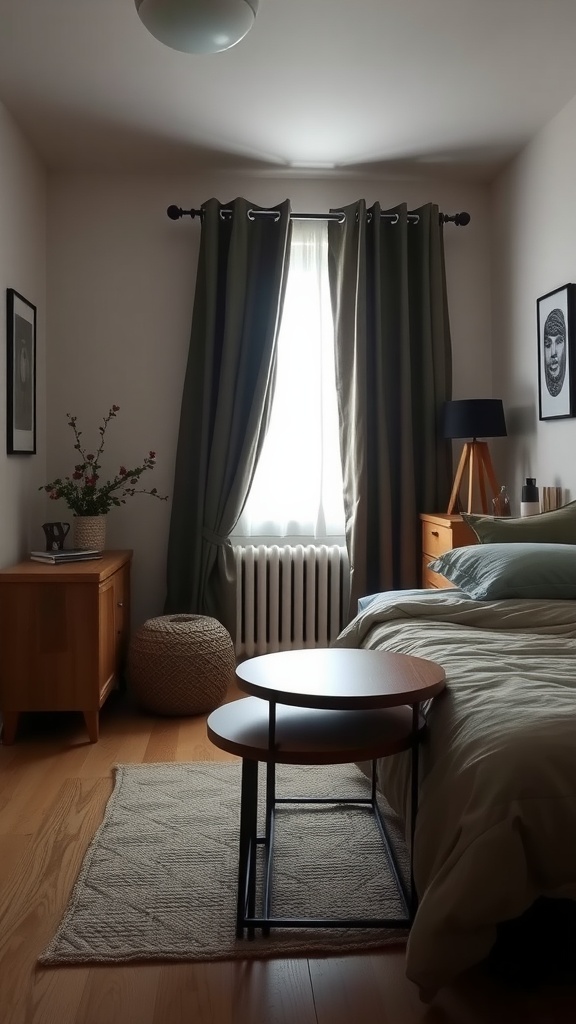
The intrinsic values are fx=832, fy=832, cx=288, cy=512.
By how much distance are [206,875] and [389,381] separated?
110 inches

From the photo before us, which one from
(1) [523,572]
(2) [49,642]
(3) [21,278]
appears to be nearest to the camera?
(1) [523,572]

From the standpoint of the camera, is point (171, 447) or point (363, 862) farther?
point (171, 447)

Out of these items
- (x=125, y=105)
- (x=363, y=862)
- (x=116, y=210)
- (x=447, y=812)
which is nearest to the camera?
(x=447, y=812)

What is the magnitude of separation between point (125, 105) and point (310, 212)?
46.4 inches

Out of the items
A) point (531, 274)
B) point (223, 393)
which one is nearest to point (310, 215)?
point (223, 393)

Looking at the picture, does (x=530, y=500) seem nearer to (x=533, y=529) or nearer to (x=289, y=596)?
(x=533, y=529)

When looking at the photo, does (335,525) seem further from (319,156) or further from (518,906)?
(518,906)

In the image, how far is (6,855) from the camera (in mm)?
2318

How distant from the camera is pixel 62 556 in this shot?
3.59 metres

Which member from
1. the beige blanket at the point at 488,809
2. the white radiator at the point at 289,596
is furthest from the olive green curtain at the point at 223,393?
the beige blanket at the point at 488,809

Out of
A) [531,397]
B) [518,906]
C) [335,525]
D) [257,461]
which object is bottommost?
[518,906]

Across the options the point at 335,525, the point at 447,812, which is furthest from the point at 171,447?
the point at 447,812

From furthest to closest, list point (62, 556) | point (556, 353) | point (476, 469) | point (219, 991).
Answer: point (476, 469), point (556, 353), point (62, 556), point (219, 991)

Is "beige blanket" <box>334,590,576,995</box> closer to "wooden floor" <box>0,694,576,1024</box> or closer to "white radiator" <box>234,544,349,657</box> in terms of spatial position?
"wooden floor" <box>0,694,576,1024</box>
